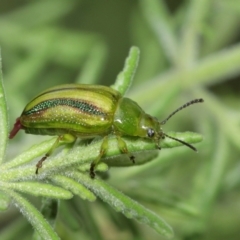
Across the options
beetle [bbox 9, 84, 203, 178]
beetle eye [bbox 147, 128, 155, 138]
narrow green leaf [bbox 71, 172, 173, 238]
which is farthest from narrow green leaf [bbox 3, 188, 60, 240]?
beetle eye [bbox 147, 128, 155, 138]

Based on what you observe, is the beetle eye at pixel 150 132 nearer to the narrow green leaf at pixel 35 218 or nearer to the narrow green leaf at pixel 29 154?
the narrow green leaf at pixel 29 154

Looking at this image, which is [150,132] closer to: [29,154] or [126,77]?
[126,77]

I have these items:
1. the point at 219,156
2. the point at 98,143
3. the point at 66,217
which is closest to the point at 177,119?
the point at 219,156

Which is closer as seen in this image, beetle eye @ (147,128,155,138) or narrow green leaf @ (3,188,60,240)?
narrow green leaf @ (3,188,60,240)

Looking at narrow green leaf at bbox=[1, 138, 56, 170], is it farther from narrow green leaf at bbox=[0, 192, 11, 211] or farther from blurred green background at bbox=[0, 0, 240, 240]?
blurred green background at bbox=[0, 0, 240, 240]

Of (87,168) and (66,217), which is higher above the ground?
(87,168)

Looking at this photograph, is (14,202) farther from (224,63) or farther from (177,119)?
(177,119)

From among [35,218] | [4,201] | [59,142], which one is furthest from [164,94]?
[4,201]
